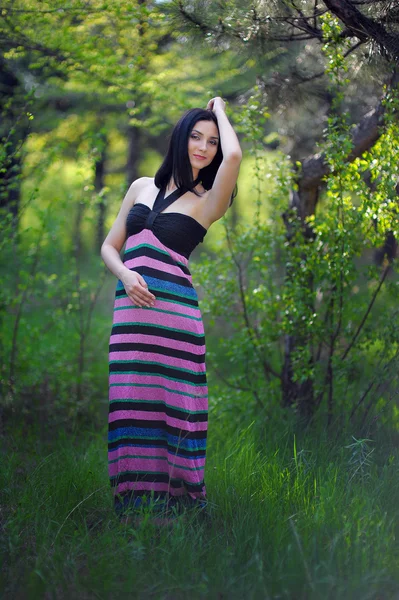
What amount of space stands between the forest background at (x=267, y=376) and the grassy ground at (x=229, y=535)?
11 mm

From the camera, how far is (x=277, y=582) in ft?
7.68

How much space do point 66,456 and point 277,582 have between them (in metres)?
1.81

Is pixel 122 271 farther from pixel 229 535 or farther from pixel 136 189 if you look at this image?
pixel 229 535

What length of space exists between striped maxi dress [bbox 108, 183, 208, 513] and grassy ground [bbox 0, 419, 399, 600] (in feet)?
0.59

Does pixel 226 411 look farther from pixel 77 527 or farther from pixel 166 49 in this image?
pixel 166 49

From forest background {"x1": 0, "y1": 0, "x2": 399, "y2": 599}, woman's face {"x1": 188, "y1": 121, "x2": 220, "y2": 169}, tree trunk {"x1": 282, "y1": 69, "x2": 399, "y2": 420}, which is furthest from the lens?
tree trunk {"x1": 282, "y1": 69, "x2": 399, "y2": 420}

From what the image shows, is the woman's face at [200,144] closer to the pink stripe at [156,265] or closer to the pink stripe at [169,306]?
the pink stripe at [156,265]

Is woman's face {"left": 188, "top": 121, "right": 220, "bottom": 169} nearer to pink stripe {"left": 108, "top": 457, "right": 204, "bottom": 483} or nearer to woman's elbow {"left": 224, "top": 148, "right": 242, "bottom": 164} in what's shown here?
woman's elbow {"left": 224, "top": 148, "right": 242, "bottom": 164}

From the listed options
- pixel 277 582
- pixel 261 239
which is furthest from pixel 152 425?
pixel 261 239

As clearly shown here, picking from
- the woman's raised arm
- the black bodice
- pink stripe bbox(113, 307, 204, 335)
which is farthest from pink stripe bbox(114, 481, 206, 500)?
the woman's raised arm

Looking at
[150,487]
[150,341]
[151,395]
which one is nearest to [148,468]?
[150,487]

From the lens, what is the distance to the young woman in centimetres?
290

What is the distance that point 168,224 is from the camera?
2.96 meters

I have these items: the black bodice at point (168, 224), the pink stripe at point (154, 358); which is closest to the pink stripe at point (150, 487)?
the pink stripe at point (154, 358)
